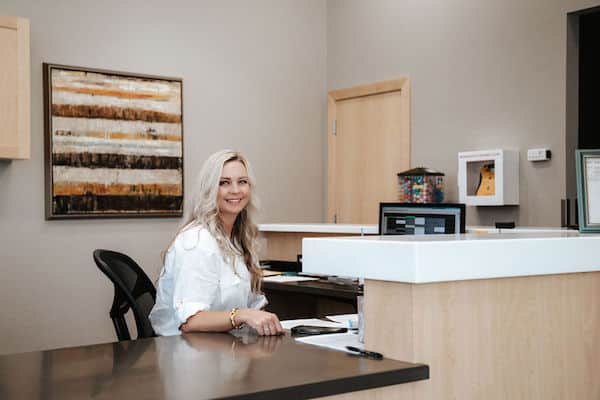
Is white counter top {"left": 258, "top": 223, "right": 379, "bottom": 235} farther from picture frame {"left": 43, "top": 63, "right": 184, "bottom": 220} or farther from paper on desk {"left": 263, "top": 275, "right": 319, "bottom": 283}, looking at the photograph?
picture frame {"left": 43, "top": 63, "right": 184, "bottom": 220}

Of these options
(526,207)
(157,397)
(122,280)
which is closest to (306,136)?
(526,207)

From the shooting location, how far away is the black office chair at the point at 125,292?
277cm

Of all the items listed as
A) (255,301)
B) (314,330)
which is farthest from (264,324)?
(255,301)

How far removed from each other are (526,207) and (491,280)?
2.62 meters

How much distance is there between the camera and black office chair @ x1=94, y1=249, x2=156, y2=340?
2.77 meters

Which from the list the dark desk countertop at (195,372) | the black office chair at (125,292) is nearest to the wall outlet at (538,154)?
the black office chair at (125,292)

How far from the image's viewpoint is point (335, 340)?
1996mm

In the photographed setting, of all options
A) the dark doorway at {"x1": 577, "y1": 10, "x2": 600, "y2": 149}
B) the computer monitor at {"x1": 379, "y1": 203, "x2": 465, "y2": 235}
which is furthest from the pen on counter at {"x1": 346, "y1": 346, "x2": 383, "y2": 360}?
the dark doorway at {"x1": 577, "y1": 10, "x2": 600, "y2": 149}

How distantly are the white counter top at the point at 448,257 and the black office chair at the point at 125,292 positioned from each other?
114 cm

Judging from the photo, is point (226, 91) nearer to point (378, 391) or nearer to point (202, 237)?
point (202, 237)

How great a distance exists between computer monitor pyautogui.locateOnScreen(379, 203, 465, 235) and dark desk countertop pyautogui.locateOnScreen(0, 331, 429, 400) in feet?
4.63

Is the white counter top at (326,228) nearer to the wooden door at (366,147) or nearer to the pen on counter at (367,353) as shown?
the wooden door at (366,147)

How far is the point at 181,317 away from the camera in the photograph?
7.84 feet

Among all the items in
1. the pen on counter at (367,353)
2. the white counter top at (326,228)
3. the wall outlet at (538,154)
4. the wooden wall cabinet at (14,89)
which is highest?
the wooden wall cabinet at (14,89)
